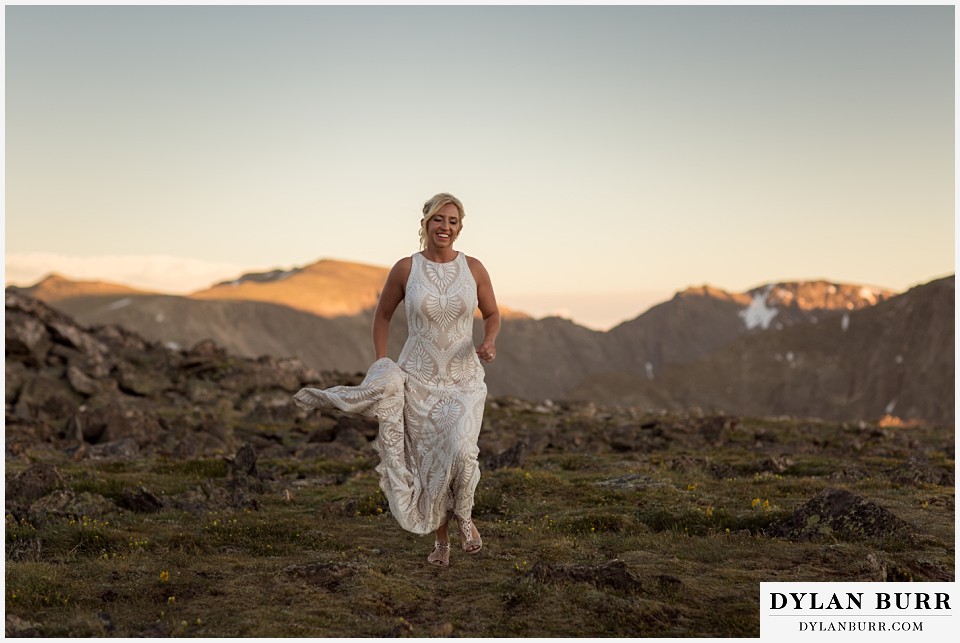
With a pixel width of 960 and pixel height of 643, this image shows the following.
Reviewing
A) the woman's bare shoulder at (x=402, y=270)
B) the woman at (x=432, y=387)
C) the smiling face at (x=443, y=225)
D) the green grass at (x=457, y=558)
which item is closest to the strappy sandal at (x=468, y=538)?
the green grass at (x=457, y=558)

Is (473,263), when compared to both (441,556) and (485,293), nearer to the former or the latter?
(485,293)

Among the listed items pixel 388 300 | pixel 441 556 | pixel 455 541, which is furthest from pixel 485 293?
pixel 455 541

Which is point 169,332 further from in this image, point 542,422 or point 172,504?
point 172,504

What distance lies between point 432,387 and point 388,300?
1.02m

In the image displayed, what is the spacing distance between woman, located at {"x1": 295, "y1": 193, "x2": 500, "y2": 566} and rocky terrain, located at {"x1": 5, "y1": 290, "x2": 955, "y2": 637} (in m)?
0.92

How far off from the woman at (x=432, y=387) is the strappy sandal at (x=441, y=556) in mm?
405

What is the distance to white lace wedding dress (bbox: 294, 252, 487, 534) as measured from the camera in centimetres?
867

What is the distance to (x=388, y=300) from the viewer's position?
9008 millimetres

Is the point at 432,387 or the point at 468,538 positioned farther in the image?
the point at 468,538

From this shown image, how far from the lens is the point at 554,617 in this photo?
7477mm

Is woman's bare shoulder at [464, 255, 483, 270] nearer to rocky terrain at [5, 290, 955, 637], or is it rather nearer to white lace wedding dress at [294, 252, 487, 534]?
white lace wedding dress at [294, 252, 487, 534]

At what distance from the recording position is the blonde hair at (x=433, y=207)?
8.67m

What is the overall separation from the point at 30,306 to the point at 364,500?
2498 centimetres

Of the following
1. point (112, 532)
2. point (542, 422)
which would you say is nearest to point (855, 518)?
point (112, 532)
